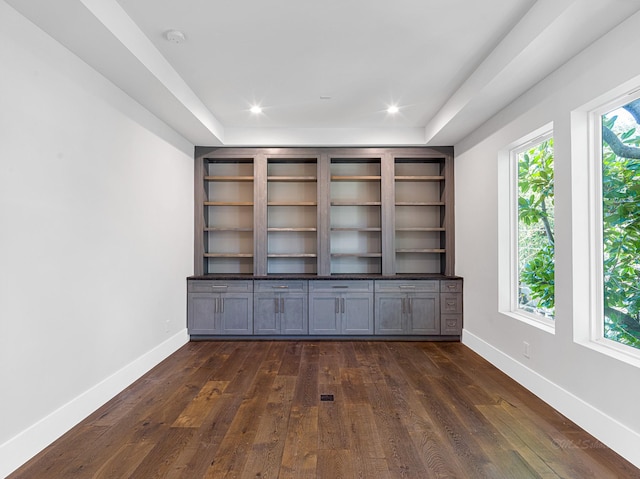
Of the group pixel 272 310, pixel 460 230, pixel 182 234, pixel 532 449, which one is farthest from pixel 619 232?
pixel 182 234

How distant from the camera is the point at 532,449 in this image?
7.23ft

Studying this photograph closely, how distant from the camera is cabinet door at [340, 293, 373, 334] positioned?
15.5ft

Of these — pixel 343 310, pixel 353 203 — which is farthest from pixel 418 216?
pixel 343 310

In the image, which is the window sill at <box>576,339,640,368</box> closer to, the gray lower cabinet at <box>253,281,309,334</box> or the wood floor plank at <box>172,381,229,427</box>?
the wood floor plank at <box>172,381,229,427</box>

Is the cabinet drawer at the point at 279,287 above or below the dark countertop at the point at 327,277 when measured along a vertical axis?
below

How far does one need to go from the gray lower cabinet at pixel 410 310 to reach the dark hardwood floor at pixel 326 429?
0.97 meters

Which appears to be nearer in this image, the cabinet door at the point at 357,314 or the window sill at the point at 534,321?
Result: the window sill at the point at 534,321

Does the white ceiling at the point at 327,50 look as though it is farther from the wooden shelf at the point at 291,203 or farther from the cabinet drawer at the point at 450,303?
the cabinet drawer at the point at 450,303

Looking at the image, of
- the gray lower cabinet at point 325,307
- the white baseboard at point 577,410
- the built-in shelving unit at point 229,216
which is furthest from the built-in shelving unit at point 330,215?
the white baseboard at point 577,410

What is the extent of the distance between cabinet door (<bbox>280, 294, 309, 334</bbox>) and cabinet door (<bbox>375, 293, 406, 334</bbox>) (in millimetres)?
925

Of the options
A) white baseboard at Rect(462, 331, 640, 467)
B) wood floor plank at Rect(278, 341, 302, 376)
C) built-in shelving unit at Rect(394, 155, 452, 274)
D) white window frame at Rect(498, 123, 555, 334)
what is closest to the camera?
white baseboard at Rect(462, 331, 640, 467)

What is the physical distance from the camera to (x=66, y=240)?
2.48 metres

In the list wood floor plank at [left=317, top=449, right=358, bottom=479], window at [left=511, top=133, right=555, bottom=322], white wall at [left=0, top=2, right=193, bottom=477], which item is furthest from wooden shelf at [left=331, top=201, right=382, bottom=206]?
wood floor plank at [left=317, top=449, right=358, bottom=479]

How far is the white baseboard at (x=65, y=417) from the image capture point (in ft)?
6.59
